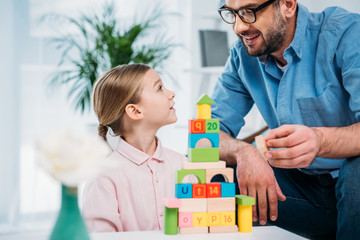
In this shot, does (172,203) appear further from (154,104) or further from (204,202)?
(154,104)

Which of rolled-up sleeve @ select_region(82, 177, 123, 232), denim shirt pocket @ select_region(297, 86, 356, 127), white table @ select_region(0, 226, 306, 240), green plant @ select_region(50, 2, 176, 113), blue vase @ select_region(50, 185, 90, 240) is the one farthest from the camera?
green plant @ select_region(50, 2, 176, 113)

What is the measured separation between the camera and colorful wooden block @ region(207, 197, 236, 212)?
44.2 inches

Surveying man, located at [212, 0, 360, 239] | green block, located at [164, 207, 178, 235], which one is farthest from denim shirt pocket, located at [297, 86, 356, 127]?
green block, located at [164, 207, 178, 235]

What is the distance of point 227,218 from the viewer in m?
1.13

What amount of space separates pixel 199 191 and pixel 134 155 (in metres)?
0.42

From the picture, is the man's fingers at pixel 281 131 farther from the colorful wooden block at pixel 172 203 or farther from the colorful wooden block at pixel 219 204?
the colorful wooden block at pixel 172 203

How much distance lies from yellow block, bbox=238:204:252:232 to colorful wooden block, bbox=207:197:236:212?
3 cm

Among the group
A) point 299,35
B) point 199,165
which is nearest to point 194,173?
point 199,165

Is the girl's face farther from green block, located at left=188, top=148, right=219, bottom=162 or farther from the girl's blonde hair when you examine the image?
green block, located at left=188, top=148, right=219, bottom=162

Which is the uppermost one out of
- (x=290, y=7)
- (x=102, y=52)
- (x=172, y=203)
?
(x=290, y=7)

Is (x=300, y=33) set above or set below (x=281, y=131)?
above

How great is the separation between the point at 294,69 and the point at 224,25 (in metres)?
1.96

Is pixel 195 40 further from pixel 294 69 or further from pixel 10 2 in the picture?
pixel 294 69

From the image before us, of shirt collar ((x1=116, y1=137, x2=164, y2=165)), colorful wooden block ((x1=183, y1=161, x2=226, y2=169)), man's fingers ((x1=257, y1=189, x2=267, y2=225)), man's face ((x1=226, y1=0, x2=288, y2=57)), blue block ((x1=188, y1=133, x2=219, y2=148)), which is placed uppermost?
man's face ((x1=226, y1=0, x2=288, y2=57))
